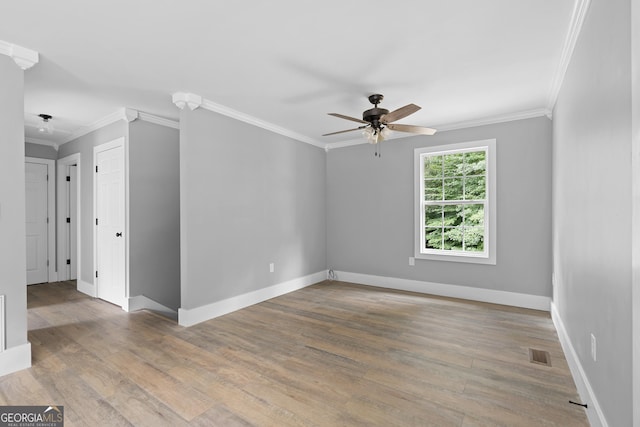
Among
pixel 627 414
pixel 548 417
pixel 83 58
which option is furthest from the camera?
pixel 83 58

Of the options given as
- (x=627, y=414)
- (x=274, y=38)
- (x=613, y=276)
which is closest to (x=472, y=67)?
(x=274, y=38)

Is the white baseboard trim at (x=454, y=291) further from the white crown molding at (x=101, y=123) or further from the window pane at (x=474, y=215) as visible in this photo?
the white crown molding at (x=101, y=123)

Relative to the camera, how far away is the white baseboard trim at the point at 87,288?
4.37 metres

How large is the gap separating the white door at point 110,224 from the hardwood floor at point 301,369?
1.31 ft

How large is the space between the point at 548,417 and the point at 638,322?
1127mm

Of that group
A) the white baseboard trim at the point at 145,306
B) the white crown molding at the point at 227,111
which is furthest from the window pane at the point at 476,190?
the white baseboard trim at the point at 145,306

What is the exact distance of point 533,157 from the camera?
3.84 meters

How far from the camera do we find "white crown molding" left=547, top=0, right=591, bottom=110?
6.09 ft

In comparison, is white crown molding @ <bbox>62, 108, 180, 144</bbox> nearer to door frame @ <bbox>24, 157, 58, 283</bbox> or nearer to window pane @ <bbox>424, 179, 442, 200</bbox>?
door frame @ <bbox>24, 157, 58, 283</bbox>

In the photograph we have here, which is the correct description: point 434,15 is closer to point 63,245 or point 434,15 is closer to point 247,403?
point 247,403

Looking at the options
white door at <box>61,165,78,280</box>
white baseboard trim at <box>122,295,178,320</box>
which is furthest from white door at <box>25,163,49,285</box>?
white baseboard trim at <box>122,295,178,320</box>

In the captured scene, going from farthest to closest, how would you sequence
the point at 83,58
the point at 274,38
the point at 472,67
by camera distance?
1. the point at 472,67
2. the point at 83,58
3. the point at 274,38

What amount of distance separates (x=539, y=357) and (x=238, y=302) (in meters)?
3.15

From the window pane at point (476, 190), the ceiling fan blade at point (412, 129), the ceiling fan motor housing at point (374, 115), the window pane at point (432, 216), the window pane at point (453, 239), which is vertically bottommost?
the window pane at point (453, 239)
